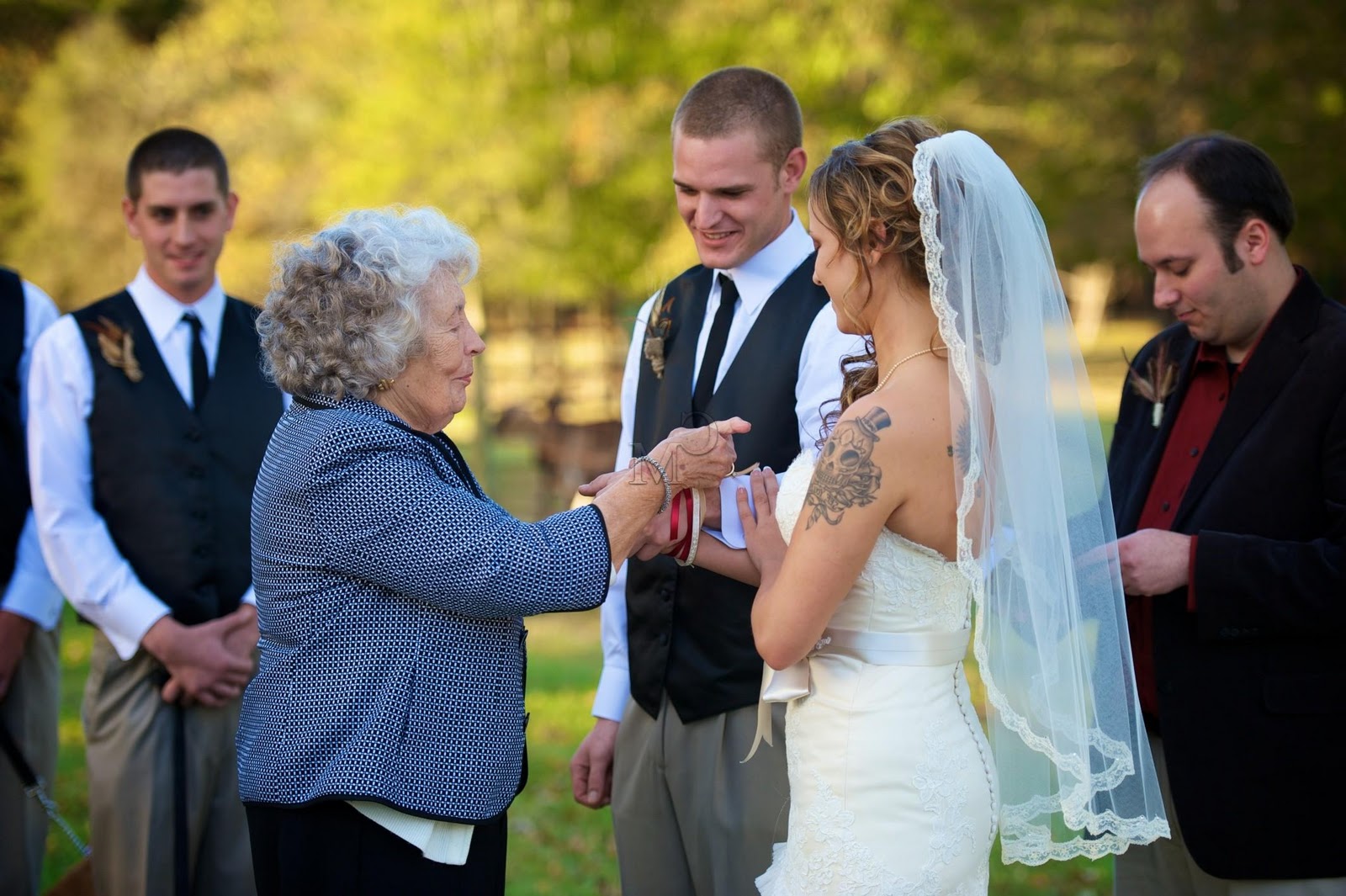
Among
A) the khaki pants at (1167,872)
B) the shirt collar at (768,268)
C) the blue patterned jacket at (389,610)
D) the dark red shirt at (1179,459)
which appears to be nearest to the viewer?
the blue patterned jacket at (389,610)

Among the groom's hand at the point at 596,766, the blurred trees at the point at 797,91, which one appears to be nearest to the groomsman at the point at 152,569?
the groom's hand at the point at 596,766

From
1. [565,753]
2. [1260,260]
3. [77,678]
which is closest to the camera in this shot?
[1260,260]

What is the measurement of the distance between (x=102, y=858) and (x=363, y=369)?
2346 mm

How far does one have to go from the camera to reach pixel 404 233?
2904 mm

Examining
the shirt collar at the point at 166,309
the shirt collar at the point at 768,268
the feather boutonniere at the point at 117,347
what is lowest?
the feather boutonniere at the point at 117,347

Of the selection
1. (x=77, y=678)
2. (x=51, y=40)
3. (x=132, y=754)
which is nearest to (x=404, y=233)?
(x=132, y=754)

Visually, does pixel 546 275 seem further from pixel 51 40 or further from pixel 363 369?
pixel 51 40

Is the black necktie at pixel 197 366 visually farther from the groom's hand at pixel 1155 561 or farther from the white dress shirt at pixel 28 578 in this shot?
the groom's hand at pixel 1155 561

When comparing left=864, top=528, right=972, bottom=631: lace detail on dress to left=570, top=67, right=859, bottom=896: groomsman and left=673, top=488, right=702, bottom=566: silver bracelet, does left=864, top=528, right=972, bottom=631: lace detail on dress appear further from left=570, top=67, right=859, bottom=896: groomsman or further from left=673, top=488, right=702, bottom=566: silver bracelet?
left=570, top=67, right=859, bottom=896: groomsman

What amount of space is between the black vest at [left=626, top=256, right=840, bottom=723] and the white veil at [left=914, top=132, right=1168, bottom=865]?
0.81m

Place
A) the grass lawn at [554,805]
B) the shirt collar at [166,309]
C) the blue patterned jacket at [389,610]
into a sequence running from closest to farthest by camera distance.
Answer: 1. the blue patterned jacket at [389,610]
2. the shirt collar at [166,309]
3. the grass lawn at [554,805]

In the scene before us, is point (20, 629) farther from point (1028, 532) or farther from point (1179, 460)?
point (1179, 460)

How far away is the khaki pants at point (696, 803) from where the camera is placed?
11.4ft

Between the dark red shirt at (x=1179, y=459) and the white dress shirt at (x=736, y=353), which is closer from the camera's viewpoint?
the white dress shirt at (x=736, y=353)
